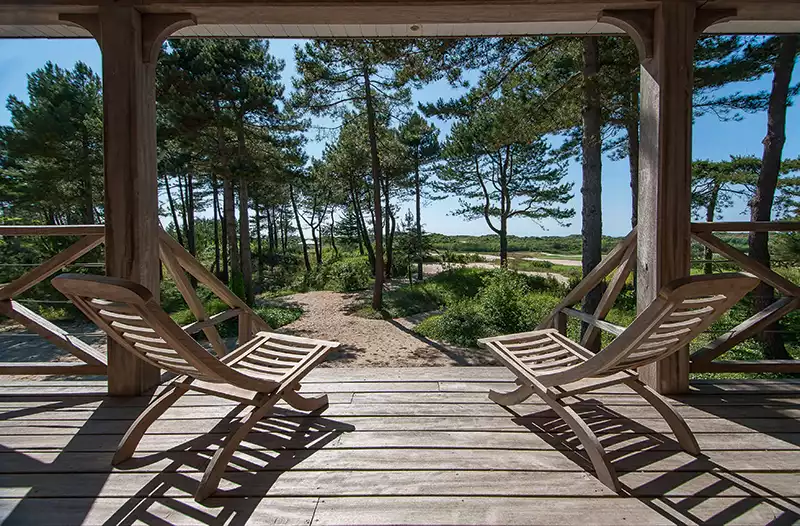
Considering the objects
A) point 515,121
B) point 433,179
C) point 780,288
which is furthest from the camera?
point 433,179

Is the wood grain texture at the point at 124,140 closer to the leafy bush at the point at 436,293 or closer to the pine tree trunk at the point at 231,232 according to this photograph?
the leafy bush at the point at 436,293

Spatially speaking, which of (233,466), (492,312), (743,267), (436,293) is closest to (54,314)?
(436,293)

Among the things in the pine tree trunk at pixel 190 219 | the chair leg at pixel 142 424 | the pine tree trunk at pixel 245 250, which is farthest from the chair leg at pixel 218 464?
the pine tree trunk at pixel 190 219

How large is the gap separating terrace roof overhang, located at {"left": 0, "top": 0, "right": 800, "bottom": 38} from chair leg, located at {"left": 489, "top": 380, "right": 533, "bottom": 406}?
6.88 feet

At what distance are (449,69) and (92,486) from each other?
6.56 meters

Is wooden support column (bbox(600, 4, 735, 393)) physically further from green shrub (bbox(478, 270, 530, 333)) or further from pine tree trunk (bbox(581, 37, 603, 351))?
green shrub (bbox(478, 270, 530, 333))

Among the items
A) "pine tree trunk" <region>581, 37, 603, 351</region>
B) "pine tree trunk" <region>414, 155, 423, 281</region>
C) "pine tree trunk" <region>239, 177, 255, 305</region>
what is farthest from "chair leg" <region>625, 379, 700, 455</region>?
"pine tree trunk" <region>414, 155, 423, 281</region>

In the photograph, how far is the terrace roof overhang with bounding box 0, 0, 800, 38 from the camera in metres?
2.22

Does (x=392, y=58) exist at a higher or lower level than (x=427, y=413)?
higher

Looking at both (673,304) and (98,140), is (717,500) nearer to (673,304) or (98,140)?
(673,304)

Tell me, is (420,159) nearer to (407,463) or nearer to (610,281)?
(610,281)

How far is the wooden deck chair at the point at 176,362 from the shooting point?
1.27m

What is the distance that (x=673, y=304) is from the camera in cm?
127

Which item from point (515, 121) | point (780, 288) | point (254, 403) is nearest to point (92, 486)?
point (254, 403)
